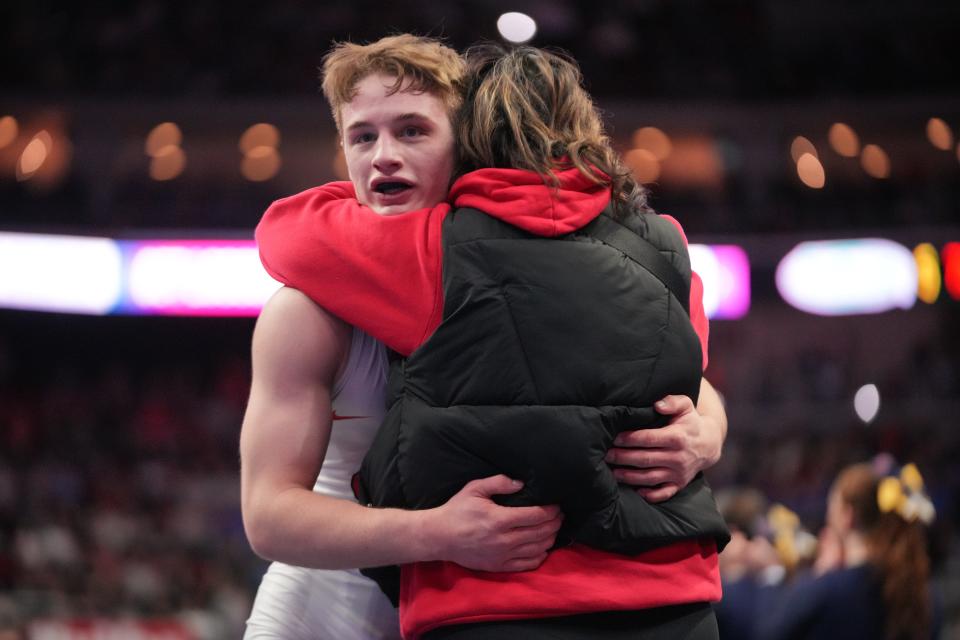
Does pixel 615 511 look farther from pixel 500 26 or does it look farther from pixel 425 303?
pixel 500 26

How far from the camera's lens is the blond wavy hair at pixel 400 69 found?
81.4 inches

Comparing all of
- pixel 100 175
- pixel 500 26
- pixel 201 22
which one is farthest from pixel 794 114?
pixel 100 175

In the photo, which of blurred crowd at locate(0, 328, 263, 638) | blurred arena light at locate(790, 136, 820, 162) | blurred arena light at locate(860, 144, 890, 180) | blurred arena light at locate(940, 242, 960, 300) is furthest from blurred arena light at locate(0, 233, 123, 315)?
blurred arena light at locate(860, 144, 890, 180)

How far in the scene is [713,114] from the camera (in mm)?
17016

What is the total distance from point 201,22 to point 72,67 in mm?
2147

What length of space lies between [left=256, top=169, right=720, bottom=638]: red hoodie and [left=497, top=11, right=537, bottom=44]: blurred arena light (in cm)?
1632

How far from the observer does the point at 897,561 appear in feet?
11.6

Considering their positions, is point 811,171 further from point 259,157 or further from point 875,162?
point 259,157

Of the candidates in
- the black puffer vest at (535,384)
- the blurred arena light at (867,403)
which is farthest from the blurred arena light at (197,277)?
the black puffer vest at (535,384)

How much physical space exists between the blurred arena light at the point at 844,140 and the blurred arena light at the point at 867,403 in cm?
438

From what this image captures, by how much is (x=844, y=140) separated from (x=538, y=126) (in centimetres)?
1728

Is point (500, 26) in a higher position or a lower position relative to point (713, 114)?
higher

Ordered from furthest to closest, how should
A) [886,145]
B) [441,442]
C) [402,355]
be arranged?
[886,145] → [402,355] → [441,442]

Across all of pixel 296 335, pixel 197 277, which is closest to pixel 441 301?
pixel 296 335
